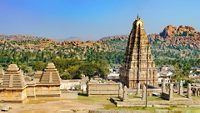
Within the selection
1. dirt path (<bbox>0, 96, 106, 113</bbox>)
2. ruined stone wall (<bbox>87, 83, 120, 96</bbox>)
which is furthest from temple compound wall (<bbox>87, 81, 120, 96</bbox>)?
dirt path (<bbox>0, 96, 106, 113</bbox>)

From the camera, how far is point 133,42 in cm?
4744

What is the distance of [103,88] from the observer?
33.0 meters

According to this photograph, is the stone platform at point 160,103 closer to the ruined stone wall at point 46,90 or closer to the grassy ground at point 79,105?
the grassy ground at point 79,105

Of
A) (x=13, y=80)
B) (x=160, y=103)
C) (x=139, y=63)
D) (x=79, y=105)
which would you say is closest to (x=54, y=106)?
(x=79, y=105)

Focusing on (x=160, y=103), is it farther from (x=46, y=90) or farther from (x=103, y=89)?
→ (x=46, y=90)

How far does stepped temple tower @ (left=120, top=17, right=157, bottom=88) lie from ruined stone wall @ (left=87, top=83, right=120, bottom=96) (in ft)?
44.1

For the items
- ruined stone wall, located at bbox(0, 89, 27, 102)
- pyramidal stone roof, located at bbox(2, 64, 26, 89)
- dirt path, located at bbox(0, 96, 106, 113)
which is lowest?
dirt path, located at bbox(0, 96, 106, 113)

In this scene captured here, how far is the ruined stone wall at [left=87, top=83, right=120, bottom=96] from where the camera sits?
108ft

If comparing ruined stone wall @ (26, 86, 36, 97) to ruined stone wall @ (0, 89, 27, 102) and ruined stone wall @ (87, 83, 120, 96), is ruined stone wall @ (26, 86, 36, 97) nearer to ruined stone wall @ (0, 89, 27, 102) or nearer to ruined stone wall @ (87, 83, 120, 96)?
ruined stone wall @ (0, 89, 27, 102)

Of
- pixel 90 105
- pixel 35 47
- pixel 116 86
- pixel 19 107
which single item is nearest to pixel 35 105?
pixel 19 107

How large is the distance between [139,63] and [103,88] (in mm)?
14479

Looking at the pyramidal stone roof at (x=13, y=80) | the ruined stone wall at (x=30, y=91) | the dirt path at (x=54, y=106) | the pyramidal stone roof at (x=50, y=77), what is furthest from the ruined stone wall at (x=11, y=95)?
the pyramidal stone roof at (x=50, y=77)

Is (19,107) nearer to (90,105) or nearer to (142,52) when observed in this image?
(90,105)

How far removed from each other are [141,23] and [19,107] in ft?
85.0
